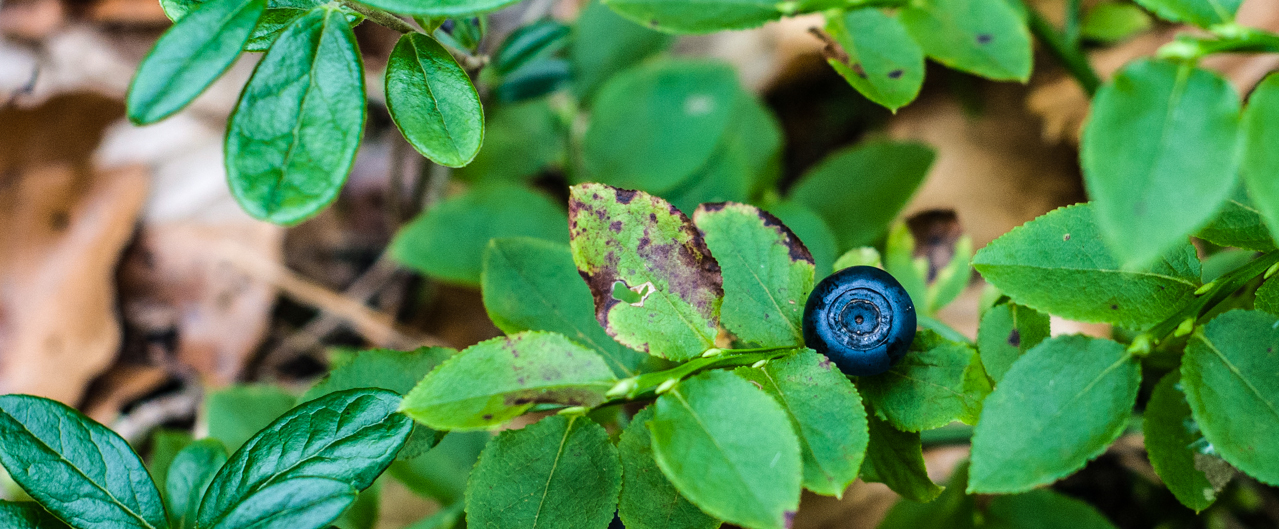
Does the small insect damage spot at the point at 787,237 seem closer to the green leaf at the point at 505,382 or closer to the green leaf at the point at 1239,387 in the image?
the green leaf at the point at 505,382

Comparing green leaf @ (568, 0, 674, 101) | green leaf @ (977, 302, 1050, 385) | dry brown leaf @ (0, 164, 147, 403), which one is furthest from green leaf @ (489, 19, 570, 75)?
dry brown leaf @ (0, 164, 147, 403)

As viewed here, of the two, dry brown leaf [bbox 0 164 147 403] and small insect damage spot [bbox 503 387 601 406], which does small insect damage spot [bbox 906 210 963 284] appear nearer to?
small insect damage spot [bbox 503 387 601 406]

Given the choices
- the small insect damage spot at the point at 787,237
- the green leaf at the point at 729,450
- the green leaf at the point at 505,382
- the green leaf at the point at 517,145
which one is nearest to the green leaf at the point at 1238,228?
the small insect damage spot at the point at 787,237

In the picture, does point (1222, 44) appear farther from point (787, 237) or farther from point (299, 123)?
point (299, 123)

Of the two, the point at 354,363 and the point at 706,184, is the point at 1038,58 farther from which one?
the point at 354,363

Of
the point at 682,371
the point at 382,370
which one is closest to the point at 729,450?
the point at 682,371

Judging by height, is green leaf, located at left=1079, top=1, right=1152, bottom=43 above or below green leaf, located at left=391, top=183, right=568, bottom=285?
above
